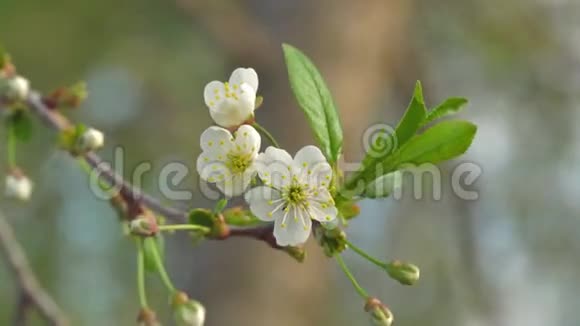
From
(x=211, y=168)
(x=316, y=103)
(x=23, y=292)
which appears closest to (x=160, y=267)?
(x=211, y=168)

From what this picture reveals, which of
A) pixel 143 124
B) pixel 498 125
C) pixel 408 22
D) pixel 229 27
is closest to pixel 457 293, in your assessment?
pixel 498 125

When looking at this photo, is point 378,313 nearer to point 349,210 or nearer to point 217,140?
point 349,210

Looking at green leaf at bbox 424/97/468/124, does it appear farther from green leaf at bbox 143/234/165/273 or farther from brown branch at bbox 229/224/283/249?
green leaf at bbox 143/234/165/273

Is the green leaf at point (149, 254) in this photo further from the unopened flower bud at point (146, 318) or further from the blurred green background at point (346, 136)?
the blurred green background at point (346, 136)

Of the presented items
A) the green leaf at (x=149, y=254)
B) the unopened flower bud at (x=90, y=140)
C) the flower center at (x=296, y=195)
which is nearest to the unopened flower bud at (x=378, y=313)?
the flower center at (x=296, y=195)

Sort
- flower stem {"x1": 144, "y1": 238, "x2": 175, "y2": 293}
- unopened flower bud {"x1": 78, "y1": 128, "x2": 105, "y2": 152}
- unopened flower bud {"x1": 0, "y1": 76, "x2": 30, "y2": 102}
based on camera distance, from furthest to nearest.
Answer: unopened flower bud {"x1": 0, "y1": 76, "x2": 30, "y2": 102}, unopened flower bud {"x1": 78, "y1": 128, "x2": 105, "y2": 152}, flower stem {"x1": 144, "y1": 238, "x2": 175, "y2": 293}

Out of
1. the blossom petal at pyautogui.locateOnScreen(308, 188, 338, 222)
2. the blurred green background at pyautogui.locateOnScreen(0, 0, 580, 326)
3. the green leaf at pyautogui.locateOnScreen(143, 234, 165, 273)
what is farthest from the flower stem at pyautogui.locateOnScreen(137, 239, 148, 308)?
the blurred green background at pyautogui.locateOnScreen(0, 0, 580, 326)
